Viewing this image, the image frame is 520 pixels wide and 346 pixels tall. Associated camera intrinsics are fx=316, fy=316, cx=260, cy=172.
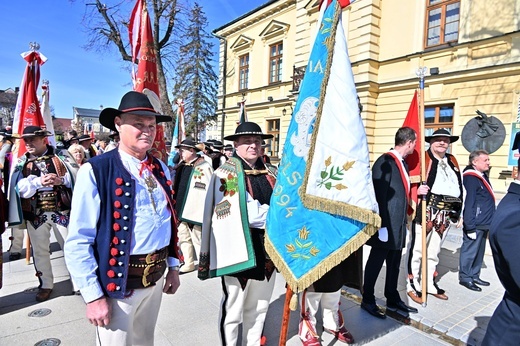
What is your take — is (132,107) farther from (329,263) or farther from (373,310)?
(373,310)

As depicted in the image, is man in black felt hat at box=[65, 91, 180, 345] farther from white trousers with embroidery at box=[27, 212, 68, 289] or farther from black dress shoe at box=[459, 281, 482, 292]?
black dress shoe at box=[459, 281, 482, 292]

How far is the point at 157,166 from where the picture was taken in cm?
228

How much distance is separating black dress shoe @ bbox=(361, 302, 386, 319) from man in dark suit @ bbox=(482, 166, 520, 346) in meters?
1.86

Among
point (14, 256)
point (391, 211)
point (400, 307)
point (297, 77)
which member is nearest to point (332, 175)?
point (391, 211)

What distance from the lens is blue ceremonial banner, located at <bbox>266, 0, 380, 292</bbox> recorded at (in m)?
2.26

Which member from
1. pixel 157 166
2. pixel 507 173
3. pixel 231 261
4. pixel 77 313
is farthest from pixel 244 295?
pixel 507 173

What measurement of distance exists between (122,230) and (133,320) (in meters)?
0.69

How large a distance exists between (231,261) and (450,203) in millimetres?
3535

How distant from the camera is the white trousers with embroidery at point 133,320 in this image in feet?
6.36

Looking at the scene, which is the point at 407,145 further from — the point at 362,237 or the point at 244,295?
the point at 244,295

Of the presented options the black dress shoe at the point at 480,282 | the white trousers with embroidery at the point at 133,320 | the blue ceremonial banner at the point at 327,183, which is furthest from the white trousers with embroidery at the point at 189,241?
the black dress shoe at the point at 480,282

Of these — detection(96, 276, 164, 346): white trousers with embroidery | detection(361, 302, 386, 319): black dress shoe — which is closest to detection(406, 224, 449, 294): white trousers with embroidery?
detection(361, 302, 386, 319): black dress shoe

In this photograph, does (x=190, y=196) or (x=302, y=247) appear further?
(x=190, y=196)

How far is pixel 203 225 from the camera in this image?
2.83m
